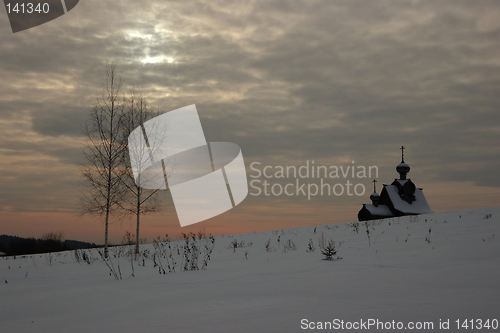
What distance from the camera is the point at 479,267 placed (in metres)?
5.34

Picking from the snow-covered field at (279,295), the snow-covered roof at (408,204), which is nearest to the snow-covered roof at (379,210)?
the snow-covered roof at (408,204)

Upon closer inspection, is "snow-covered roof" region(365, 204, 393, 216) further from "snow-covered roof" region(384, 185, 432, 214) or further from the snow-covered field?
the snow-covered field


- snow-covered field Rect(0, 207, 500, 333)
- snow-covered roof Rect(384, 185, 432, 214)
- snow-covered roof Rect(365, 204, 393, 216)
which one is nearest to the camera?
snow-covered field Rect(0, 207, 500, 333)

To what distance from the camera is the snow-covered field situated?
11.4 ft

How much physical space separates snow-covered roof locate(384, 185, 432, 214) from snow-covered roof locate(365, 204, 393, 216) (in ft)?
5.10

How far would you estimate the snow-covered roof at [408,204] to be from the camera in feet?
175

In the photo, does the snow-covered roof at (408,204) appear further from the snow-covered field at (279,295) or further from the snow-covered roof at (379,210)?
the snow-covered field at (279,295)

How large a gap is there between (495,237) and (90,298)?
24.8 ft

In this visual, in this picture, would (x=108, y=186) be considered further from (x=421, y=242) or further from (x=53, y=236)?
(x=53, y=236)

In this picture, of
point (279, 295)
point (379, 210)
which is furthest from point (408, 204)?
point (279, 295)

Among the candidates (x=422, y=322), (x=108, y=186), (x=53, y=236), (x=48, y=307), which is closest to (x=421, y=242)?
(x=422, y=322)

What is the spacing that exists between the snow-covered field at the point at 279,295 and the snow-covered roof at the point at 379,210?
160ft

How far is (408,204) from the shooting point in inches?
2167

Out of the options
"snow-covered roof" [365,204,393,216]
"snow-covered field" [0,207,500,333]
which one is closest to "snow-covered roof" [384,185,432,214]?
"snow-covered roof" [365,204,393,216]
